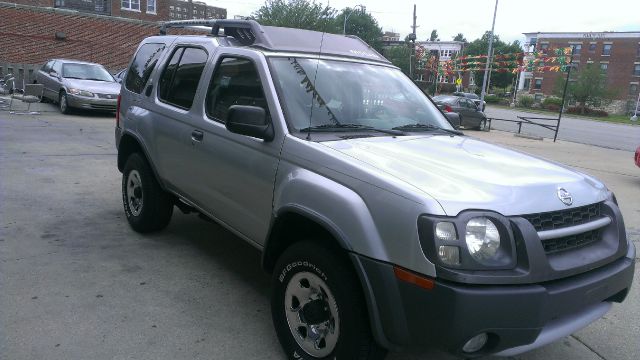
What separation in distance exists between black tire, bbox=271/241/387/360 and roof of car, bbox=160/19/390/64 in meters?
1.61

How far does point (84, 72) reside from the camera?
50.7 ft

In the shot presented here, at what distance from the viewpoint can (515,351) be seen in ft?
7.60

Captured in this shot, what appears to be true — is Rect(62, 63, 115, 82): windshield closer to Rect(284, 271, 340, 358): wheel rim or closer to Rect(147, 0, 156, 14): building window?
Rect(284, 271, 340, 358): wheel rim

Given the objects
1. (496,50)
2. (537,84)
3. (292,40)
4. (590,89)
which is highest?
(496,50)

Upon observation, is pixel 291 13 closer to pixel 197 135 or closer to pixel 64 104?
pixel 64 104

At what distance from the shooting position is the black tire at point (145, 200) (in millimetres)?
4734

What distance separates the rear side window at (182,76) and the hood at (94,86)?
1095 cm

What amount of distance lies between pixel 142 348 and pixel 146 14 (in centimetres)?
3738

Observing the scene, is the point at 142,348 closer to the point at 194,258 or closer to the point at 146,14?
the point at 194,258

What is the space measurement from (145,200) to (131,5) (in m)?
36.0

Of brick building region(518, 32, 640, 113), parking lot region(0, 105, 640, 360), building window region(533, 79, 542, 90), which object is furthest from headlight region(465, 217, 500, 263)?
building window region(533, 79, 542, 90)

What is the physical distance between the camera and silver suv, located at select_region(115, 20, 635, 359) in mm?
2227

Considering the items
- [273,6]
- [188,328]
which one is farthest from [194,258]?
[273,6]

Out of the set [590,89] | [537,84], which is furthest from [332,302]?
[537,84]
